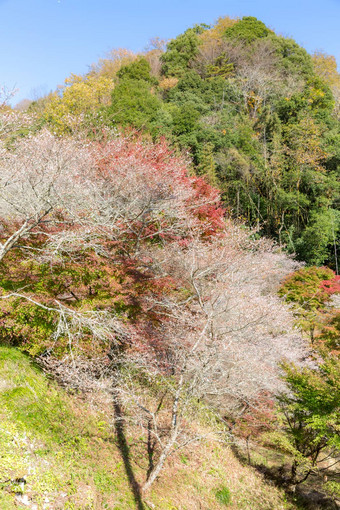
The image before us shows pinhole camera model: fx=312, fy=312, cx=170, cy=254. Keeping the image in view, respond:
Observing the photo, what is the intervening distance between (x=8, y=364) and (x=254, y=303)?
601 centimetres

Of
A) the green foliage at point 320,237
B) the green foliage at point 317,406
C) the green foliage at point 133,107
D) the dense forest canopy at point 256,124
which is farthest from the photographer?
the dense forest canopy at point 256,124

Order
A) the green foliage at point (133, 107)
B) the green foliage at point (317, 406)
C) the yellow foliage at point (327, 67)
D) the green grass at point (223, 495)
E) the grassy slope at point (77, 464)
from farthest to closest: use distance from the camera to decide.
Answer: the yellow foliage at point (327, 67)
the green foliage at point (133, 107)
the green grass at point (223, 495)
the green foliage at point (317, 406)
the grassy slope at point (77, 464)

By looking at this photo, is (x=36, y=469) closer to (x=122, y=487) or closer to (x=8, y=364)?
(x=122, y=487)

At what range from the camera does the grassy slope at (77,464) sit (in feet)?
14.8

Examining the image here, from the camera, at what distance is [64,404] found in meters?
6.47

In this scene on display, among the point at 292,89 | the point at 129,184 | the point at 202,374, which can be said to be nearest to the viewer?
the point at 202,374

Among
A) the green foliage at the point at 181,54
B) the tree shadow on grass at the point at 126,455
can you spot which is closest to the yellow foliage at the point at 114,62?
the green foliage at the point at 181,54

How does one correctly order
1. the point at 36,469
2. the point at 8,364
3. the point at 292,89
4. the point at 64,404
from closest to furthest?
the point at 36,469 < the point at 8,364 < the point at 64,404 < the point at 292,89

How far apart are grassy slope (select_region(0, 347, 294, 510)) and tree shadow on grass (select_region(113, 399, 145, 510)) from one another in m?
0.04

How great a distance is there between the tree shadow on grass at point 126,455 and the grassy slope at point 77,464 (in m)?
0.04

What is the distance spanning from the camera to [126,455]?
20.9 feet

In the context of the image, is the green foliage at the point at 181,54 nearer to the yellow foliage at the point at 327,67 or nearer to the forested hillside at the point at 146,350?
the yellow foliage at the point at 327,67

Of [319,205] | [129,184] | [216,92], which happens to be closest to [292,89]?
[216,92]

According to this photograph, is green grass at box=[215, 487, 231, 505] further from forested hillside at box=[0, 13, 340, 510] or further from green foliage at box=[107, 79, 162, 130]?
green foliage at box=[107, 79, 162, 130]
